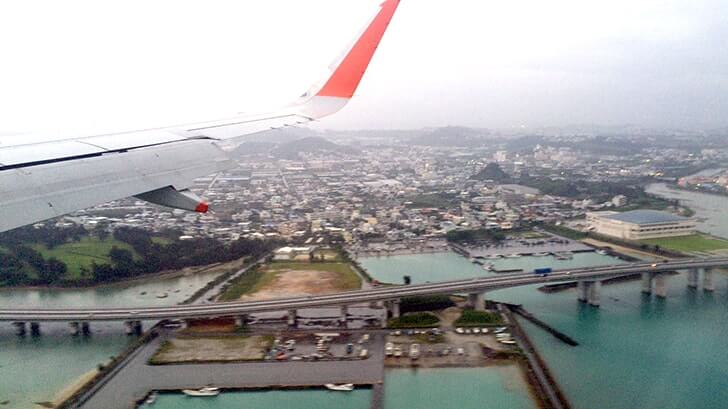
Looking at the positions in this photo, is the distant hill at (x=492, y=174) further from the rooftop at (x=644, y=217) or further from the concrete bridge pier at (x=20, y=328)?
the concrete bridge pier at (x=20, y=328)

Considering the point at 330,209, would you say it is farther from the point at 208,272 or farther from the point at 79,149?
the point at 79,149

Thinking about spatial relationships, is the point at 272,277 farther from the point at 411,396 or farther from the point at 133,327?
the point at 411,396

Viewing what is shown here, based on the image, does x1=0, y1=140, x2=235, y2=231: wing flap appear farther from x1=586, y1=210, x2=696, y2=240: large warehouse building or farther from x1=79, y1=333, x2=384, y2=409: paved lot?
x1=586, y1=210, x2=696, y2=240: large warehouse building

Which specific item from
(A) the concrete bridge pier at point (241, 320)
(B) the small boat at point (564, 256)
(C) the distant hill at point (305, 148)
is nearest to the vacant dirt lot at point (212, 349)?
(A) the concrete bridge pier at point (241, 320)

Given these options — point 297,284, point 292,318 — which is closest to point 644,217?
point 297,284

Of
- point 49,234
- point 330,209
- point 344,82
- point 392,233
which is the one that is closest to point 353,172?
point 330,209

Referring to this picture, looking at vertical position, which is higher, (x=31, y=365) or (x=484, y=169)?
(x=484, y=169)
